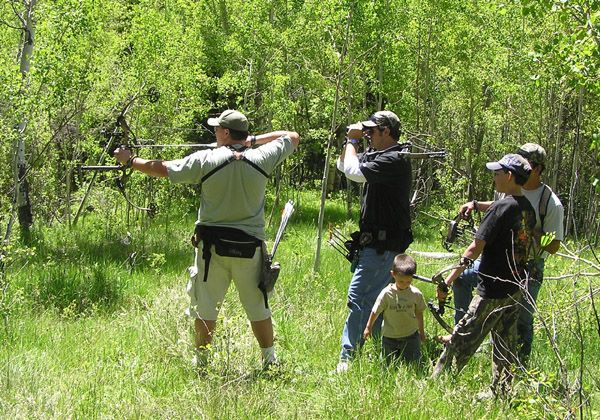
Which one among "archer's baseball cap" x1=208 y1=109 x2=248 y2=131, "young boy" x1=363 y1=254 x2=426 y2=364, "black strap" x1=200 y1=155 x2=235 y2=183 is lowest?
"young boy" x1=363 y1=254 x2=426 y2=364

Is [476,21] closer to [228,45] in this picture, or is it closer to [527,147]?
[228,45]

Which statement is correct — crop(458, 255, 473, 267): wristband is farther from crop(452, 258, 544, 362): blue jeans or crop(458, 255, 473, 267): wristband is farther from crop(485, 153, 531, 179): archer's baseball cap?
crop(485, 153, 531, 179): archer's baseball cap

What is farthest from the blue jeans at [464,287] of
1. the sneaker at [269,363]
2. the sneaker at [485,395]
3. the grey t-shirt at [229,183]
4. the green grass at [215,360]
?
the grey t-shirt at [229,183]

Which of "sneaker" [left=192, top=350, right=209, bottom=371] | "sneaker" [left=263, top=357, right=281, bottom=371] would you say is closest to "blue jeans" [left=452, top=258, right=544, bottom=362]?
"sneaker" [left=263, top=357, right=281, bottom=371]

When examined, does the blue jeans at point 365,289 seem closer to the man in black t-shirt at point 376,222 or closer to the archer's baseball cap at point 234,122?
the man in black t-shirt at point 376,222

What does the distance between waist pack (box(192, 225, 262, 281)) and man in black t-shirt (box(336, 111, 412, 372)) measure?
908 millimetres

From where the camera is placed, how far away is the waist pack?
16.5 ft

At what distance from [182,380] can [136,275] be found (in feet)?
13.4

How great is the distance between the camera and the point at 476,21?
773 inches

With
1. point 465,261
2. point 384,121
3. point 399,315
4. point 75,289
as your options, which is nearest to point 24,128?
point 75,289

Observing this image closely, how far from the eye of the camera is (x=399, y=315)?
204 inches

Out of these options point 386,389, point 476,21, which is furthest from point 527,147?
point 476,21

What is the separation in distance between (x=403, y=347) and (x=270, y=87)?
11759mm

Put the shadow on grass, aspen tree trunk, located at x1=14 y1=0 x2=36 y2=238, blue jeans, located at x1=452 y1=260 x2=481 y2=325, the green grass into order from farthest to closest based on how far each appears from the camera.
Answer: aspen tree trunk, located at x1=14 y1=0 x2=36 y2=238 → the shadow on grass → blue jeans, located at x1=452 y1=260 x2=481 y2=325 → the green grass
